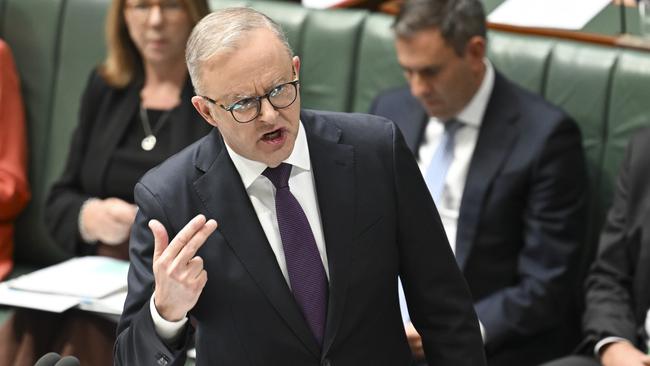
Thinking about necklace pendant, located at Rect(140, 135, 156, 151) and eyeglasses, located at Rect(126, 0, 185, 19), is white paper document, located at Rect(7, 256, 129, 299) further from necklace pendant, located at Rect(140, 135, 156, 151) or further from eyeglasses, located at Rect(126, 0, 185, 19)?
eyeglasses, located at Rect(126, 0, 185, 19)

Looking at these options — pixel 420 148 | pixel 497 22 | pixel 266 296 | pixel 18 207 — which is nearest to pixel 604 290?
pixel 420 148

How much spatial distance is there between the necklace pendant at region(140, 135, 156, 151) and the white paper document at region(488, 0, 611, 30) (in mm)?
1121

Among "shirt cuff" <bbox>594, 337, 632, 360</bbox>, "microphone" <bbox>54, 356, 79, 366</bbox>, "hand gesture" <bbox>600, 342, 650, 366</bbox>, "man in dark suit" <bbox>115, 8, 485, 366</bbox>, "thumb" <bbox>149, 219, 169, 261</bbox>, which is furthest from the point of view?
"shirt cuff" <bbox>594, 337, 632, 360</bbox>

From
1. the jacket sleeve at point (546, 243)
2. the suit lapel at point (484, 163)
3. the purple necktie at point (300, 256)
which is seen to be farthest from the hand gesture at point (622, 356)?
the purple necktie at point (300, 256)

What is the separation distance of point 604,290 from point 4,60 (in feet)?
6.65

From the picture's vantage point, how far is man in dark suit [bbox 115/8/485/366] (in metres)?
1.95

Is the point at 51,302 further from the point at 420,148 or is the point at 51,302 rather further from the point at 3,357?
the point at 420,148

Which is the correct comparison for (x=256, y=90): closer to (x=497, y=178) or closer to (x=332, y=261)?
(x=332, y=261)

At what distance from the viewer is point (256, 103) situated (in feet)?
6.07

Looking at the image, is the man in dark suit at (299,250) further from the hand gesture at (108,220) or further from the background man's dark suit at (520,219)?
the hand gesture at (108,220)

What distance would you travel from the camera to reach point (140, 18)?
3.30m

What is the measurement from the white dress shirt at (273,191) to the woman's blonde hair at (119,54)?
149 cm

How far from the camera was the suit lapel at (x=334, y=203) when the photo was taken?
6.47ft

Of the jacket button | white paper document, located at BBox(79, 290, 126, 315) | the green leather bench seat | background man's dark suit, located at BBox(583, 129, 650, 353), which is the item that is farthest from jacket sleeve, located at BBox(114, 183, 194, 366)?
the green leather bench seat
